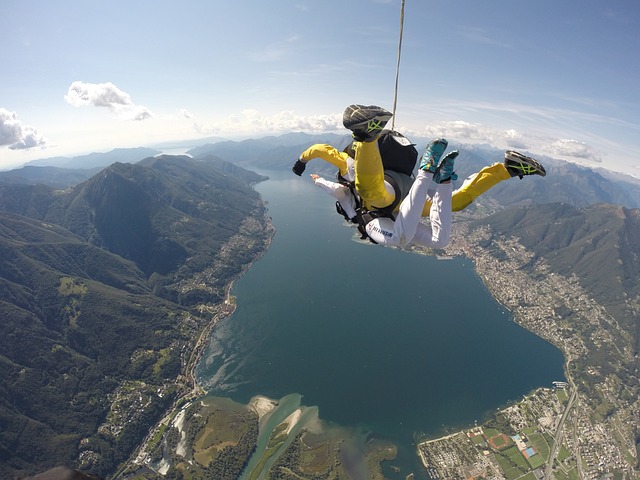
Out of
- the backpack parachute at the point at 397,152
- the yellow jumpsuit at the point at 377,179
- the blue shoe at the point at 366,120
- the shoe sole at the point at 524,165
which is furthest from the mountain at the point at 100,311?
the shoe sole at the point at 524,165

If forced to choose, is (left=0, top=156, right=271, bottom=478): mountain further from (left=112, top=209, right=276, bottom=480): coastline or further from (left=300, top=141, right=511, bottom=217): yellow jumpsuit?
(left=300, top=141, right=511, bottom=217): yellow jumpsuit

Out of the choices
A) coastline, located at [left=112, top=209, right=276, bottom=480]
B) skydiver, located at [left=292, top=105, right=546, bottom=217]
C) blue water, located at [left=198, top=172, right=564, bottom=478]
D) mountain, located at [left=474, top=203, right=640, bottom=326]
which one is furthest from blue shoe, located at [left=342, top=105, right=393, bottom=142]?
mountain, located at [left=474, top=203, right=640, bottom=326]

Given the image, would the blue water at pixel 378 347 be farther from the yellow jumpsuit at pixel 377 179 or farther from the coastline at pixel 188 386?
the yellow jumpsuit at pixel 377 179

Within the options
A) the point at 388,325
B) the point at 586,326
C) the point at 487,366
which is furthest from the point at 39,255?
the point at 586,326

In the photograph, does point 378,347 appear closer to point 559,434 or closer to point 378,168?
point 559,434

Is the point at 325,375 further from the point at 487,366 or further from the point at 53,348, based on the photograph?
the point at 53,348

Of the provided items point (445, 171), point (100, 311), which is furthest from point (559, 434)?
point (100, 311)

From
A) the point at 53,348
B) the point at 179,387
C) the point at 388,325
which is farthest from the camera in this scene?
the point at 388,325
